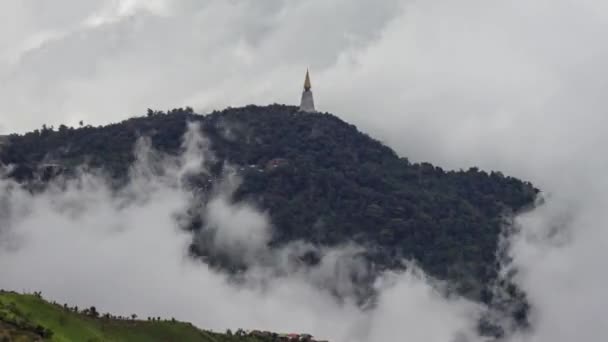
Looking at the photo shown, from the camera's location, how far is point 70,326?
142 metres

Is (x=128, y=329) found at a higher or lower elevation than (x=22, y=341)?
higher

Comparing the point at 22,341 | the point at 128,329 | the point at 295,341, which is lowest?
the point at 22,341

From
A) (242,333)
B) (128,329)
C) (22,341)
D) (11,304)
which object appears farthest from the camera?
(242,333)

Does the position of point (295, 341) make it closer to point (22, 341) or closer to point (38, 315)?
point (38, 315)

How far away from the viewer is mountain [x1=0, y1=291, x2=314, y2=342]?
132 meters

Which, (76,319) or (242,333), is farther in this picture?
(242,333)

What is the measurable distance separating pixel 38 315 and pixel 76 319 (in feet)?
15.8

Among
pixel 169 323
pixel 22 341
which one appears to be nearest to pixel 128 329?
pixel 169 323

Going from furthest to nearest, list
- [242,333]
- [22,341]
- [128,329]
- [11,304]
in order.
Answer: [242,333], [128,329], [11,304], [22,341]

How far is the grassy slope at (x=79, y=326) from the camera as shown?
13550 centimetres

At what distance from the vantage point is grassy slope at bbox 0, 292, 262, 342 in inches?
5335

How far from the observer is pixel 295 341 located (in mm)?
185000

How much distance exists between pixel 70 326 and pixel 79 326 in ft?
2.99

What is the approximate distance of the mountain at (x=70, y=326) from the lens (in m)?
132
